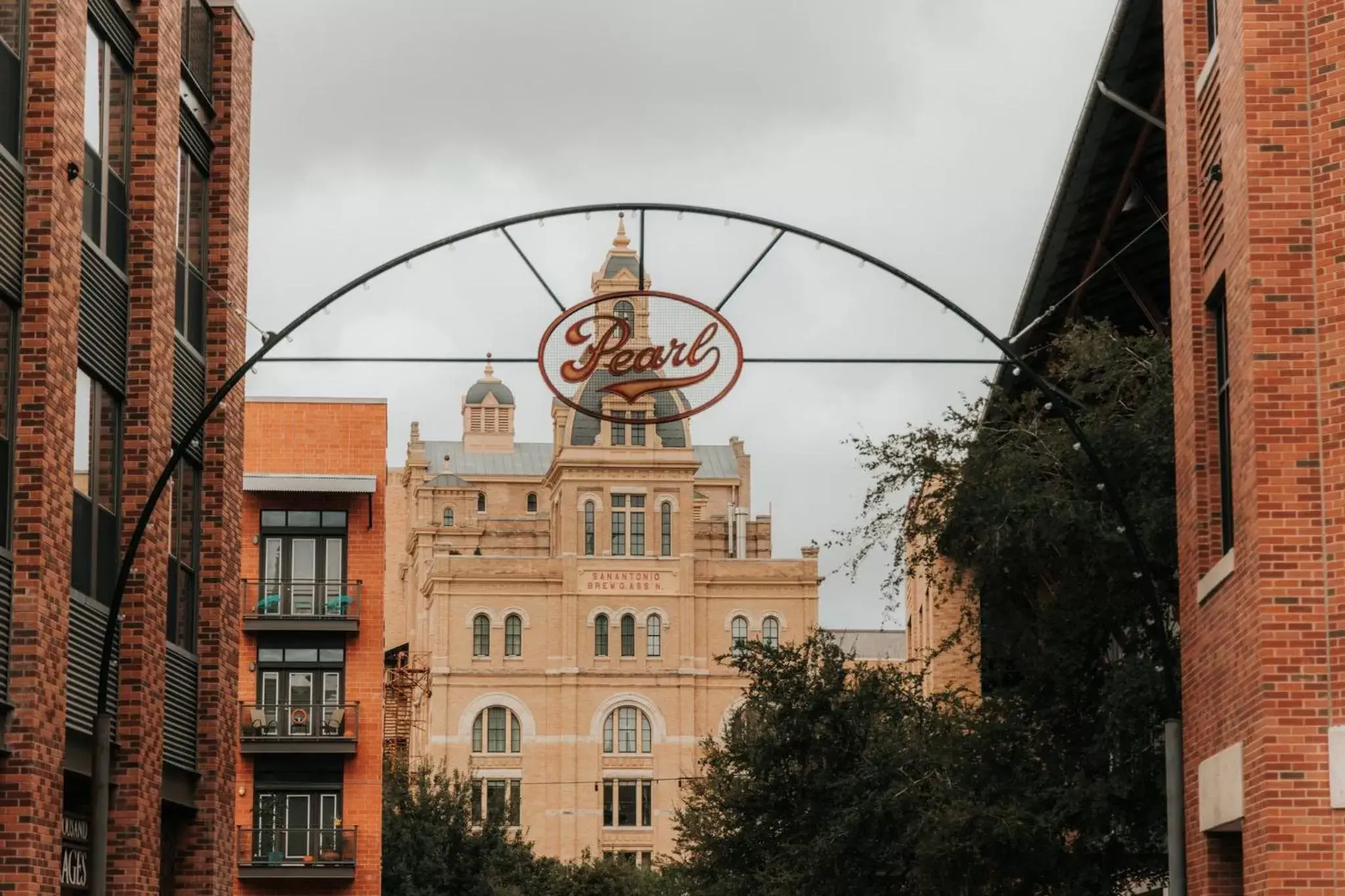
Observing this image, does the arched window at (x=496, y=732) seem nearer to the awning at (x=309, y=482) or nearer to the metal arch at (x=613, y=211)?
the awning at (x=309, y=482)

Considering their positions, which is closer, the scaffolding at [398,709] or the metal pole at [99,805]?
the metal pole at [99,805]

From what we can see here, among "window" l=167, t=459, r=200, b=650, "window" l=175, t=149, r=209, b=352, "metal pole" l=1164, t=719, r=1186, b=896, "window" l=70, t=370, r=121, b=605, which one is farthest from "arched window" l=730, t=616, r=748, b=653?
"metal pole" l=1164, t=719, r=1186, b=896

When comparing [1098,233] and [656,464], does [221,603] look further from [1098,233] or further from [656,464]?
[656,464]

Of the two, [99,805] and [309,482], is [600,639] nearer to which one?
[309,482]

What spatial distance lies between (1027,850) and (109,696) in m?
12.2

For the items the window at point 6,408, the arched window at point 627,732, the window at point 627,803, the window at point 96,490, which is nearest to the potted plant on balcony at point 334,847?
the window at point 96,490

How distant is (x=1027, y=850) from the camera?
28.4m

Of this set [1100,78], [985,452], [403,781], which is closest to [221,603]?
[985,452]

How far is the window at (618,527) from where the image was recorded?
12038 centimetres

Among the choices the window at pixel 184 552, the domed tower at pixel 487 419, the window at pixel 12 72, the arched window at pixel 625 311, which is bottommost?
the window at pixel 184 552

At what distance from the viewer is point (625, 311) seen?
1997 centimetres

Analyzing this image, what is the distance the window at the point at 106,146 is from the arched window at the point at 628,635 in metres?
96.3

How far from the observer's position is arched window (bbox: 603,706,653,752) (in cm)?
11638

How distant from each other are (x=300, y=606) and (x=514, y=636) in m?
68.2
